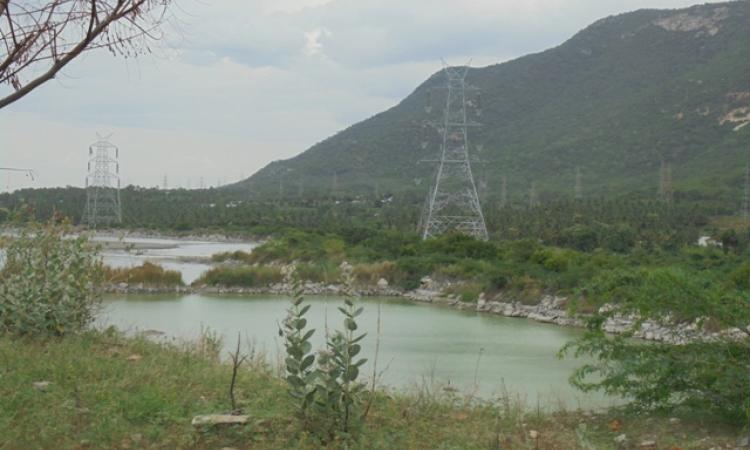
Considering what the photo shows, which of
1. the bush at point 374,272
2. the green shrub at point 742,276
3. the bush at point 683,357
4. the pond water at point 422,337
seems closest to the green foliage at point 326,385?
the pond water at point 422,337

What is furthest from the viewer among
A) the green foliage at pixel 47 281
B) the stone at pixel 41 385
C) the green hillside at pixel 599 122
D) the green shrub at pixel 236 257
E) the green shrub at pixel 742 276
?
the green hillside at pixel 599 122

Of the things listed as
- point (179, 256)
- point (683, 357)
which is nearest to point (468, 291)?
point (683, 357)

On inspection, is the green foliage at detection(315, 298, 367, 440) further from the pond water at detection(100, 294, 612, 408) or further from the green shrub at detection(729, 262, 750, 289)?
the green shrub at detection(729, 262, 750, 289)

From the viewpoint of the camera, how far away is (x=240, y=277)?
98.8ft

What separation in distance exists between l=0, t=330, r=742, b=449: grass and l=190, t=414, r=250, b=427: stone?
35 millimetres

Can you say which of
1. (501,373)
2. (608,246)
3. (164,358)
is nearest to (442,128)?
(608,246)

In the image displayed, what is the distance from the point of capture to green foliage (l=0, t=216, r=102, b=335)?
709 centimetres

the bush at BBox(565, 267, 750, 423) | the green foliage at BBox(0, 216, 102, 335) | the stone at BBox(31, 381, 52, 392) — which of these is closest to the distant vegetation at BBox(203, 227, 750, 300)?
the bush at BBox(565, 267, 750, 423)

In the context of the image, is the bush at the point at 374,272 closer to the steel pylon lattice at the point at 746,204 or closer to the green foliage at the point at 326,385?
the steel pylon lattice at the point at 746,204

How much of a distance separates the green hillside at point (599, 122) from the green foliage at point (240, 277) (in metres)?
22.7

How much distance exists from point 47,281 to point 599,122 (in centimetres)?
6692

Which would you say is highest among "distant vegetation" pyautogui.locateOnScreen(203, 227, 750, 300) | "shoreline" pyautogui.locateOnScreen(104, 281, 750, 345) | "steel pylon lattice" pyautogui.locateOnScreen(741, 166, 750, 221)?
"steel pylon lattice" pyautogui.locateOnScreen(741, 166, 750, 221)

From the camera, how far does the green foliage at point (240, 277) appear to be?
97.5 feet

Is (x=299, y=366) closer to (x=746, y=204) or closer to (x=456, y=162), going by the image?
(x=456, y=162)
